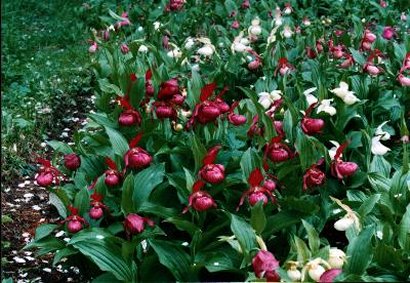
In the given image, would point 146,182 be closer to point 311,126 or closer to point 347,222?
point 311,126

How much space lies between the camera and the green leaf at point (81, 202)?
8.34 ft

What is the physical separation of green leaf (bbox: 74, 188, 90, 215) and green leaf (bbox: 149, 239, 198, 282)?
0.36 metres

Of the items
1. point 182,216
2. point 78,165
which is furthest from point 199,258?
point 78,165

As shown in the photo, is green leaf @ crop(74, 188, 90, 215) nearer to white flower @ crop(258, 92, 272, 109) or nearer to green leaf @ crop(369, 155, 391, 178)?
white flower @ crop(258, 92, 272, 109)

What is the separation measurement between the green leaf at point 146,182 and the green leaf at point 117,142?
5.3 inches

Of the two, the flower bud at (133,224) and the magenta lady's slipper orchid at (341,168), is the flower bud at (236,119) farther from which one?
the flower bud at (133,224)

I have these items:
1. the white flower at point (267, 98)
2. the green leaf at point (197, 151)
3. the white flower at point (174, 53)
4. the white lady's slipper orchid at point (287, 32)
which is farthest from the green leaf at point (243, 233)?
the white lady's slipper orchid at point (287, 32)

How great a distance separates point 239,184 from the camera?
8.96ft

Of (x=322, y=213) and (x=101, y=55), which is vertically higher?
(x=322, y=213)

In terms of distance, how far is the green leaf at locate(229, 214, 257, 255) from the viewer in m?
2.16

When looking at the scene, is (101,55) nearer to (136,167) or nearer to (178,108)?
(178,108)

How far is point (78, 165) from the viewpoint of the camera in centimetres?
274

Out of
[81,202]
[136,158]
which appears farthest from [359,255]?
[81,202]

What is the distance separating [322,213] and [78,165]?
94 cm
